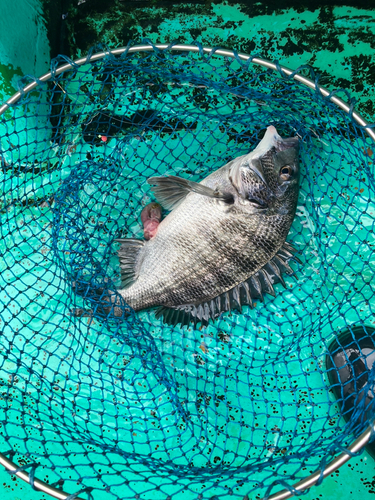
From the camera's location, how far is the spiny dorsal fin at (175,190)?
2232 millimetres

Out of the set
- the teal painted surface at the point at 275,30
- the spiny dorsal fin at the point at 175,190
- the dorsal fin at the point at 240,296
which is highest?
the teal painted surface at the point at 275,30

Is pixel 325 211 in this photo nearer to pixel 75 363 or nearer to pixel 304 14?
pixel 304 14

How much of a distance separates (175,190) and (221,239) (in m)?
0.47

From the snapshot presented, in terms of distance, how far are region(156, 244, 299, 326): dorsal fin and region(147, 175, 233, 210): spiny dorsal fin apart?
53 cm

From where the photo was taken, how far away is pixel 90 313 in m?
2.56

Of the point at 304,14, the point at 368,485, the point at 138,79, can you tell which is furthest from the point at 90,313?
the point at 304,14

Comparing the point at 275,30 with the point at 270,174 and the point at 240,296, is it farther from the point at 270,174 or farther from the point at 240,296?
the point at 240,296

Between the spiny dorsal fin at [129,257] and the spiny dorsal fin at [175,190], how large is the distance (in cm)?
32

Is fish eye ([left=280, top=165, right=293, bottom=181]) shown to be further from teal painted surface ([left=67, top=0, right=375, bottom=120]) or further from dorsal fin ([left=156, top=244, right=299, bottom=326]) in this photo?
teal painted surface ([left=67, top=0, right=375, bottom=120])

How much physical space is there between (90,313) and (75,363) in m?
0.48

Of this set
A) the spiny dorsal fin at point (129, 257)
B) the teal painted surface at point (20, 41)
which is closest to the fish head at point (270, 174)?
the spiny dorsal fin at point (129, 257)

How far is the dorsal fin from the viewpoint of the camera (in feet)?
7.97

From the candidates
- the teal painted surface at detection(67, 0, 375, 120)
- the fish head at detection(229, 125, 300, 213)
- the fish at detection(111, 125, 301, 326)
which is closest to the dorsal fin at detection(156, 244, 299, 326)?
the fish at detection(111, 125, 301, 326)

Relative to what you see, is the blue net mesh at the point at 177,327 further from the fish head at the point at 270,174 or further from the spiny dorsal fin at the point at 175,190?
the fish head at the point at 270,174
